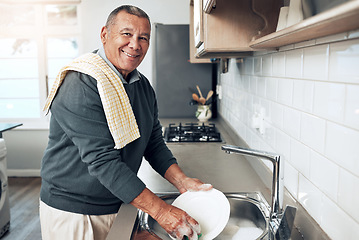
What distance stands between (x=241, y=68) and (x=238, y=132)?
0.42 metres

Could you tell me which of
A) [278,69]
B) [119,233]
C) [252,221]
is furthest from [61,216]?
[278,69]

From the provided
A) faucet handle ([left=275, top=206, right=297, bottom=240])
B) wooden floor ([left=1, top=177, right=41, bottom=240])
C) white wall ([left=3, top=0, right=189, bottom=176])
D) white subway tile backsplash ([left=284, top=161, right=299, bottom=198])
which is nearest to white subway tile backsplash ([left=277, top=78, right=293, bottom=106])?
white subway tile backsplash ([left=284, top=161, right=299, bottom=198])

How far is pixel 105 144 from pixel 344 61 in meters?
0.75

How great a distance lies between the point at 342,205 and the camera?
83 centimetres

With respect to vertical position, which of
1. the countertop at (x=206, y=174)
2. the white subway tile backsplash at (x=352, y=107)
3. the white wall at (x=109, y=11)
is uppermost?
the white wall at (x=109, y=11)

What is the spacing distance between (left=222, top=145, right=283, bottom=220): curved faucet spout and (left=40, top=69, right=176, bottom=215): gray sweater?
0.34m

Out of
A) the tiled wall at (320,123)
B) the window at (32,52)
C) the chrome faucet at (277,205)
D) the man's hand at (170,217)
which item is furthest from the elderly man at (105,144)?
the window at (32,52)

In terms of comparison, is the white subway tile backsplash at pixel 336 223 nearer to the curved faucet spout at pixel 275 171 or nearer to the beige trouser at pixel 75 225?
the curved faucet spout at pixel 275 171

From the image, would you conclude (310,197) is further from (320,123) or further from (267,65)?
(267,65)

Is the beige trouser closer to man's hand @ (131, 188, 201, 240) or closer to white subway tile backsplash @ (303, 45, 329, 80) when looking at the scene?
man's hand @ (131, 188, 201, 240)

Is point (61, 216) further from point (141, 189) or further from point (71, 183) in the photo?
point (141, 189)

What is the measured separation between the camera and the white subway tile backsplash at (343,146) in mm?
770

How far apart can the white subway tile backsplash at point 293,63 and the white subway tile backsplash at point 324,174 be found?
0.28 m

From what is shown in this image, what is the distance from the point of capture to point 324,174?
93 centimetres
